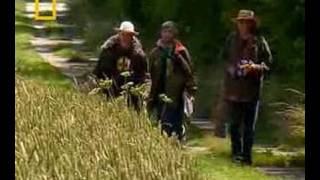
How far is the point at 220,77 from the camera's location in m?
12.9

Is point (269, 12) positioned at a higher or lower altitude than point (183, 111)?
higher

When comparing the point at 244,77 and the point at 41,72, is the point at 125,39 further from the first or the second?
the point at 41,72

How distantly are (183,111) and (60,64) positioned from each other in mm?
11894

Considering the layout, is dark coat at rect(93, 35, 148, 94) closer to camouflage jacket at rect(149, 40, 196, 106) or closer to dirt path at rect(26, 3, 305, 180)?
camouflage jacket at rect(149, 40, 196, 106)

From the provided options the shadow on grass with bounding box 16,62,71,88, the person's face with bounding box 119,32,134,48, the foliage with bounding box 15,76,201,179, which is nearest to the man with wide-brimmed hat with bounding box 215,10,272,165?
the person's face with bounding box 119,32,134,48

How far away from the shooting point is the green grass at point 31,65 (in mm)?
18250

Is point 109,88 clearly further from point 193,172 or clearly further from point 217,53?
point 193,172

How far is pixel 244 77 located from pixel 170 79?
80cm

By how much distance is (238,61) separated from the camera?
397 inches

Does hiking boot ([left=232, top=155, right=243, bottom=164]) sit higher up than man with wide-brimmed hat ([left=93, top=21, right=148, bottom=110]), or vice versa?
man with wide-brimmed hat ([left=93, top=21, right=148, bottom=110])

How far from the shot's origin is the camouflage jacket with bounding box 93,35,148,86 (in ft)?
33.4

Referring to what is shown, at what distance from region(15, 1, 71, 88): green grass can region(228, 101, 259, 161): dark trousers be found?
158 inches

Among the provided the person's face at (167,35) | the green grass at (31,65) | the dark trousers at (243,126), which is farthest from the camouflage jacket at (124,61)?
the green grass at (31,65)
